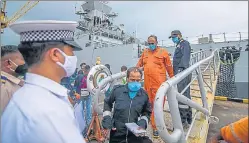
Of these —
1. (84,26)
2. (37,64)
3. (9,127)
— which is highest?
(84,26)

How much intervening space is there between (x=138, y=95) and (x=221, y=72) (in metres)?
10.6

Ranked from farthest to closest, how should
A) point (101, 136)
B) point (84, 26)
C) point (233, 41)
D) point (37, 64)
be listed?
1. point (84, 26)
2. point (233, 41)
3. point (101, 136)
4. point (37, 64)

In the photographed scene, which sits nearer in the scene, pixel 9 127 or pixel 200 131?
pixel 9 127

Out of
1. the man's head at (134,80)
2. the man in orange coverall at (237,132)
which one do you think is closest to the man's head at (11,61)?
the man's head at (134,80)

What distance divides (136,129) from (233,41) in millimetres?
15612

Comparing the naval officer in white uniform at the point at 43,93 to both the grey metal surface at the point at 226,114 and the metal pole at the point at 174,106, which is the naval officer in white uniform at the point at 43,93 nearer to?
the metal pole at the point at 174,106

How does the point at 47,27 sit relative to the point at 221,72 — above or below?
above

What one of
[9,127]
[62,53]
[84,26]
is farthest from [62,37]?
[84,26]

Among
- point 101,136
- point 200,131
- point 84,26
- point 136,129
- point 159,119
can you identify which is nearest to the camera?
point 159,119

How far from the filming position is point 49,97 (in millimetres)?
1013

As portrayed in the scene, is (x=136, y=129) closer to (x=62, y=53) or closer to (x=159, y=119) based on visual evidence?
(x=159, y=119)

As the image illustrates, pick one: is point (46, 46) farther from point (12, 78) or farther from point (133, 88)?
point (133, 88)

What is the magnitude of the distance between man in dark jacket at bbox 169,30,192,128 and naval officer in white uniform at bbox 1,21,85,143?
8.28 feet

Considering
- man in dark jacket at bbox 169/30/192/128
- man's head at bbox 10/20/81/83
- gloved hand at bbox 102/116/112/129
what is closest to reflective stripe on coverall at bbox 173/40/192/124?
man in dark jacket at bbox 169/30/192/128
